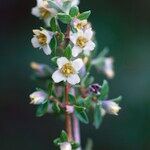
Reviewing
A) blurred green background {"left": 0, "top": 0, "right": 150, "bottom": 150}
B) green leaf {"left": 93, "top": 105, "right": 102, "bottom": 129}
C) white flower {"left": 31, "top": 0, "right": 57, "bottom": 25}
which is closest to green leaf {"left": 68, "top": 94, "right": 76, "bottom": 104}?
green leaf {"left": 93, "top": 105, "right": 102, "bottom": 129}

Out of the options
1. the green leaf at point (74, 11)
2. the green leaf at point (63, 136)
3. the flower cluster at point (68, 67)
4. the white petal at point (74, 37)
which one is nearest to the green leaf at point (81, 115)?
the flower cluster at point (68, 67)

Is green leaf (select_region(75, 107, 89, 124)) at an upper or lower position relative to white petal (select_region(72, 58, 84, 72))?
lower

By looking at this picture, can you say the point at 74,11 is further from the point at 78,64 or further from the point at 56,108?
the point at 56,108

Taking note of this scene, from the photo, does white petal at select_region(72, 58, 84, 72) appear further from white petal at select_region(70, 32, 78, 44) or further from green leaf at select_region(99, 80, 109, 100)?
green leaf at select_region(99, 80, 109, 100)

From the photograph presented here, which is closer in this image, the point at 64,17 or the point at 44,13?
the point at 64,17

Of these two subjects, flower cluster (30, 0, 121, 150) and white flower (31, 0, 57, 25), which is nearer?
flower cluster (30, 0, 121, 150)

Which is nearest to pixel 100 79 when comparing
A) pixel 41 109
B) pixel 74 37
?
pixel 41 109
